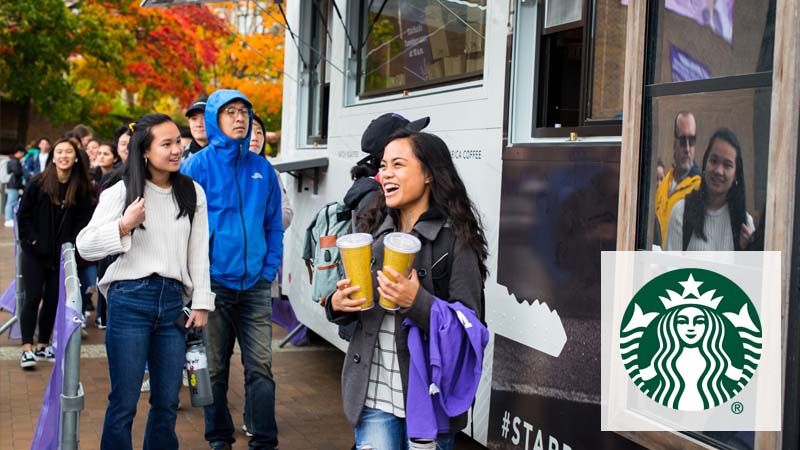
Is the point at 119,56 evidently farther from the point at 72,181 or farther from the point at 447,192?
the point at 447,192

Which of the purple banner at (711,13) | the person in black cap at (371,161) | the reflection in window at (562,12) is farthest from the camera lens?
the reflection in window at (562,12)

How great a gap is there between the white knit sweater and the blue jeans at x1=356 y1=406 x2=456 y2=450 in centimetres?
151

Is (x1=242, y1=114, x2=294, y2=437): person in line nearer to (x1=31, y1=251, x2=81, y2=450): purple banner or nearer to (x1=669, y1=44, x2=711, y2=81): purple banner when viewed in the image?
(x1=31, y1=251, x2=81, y2=450): purple banner

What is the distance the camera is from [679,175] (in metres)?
3.53

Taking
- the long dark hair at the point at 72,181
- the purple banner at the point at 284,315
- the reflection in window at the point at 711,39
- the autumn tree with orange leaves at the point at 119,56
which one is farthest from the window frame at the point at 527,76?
the autumn tree with orange leaves at the point at 119,56

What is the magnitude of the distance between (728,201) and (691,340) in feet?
1.57

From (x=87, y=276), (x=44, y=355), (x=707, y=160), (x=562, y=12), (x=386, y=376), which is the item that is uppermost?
(x=562, y=12)

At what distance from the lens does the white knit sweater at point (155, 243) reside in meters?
4.45

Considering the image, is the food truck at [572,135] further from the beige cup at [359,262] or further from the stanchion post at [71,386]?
the stanchion post at [71,386]

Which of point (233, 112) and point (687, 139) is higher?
point (233, 112)

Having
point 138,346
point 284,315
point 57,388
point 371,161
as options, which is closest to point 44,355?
point 284,315

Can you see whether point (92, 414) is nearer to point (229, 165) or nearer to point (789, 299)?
point (229, 165)

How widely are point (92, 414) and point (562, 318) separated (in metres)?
3.58

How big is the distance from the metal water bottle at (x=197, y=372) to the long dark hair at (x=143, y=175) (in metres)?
0.62
